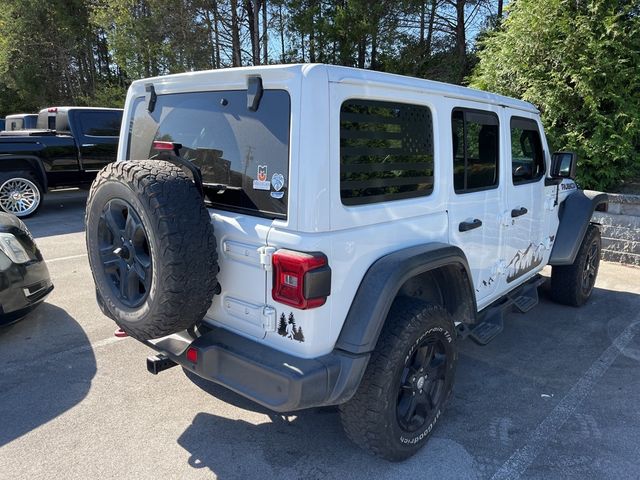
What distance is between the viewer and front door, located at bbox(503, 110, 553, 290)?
3.63 m

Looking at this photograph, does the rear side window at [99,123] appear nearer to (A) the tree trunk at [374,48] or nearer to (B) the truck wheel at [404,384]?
(A) the tree trunk at [374,48]

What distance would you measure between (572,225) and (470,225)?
7.00 feet

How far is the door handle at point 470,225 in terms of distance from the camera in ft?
9.81

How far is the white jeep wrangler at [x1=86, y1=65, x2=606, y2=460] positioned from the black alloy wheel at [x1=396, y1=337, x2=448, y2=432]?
0.01 meters

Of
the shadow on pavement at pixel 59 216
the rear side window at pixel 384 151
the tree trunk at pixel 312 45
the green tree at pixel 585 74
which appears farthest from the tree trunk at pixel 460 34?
the rear side window at pixel 384 151

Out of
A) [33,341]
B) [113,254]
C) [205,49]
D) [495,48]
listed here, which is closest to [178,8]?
[205,49]

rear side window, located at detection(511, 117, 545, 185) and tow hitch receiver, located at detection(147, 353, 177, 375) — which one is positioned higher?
A: rear side window, located at detection(511, 117, 545, 185)

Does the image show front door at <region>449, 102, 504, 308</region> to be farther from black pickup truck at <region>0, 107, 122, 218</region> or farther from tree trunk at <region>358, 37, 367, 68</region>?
tree trunk at <region>358, 37, 367, 68</region>

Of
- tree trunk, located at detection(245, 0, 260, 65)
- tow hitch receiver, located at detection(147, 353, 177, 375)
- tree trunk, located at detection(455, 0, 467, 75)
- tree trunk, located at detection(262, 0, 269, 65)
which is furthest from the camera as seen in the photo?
tree trunk, located at detection(262, 0, 269, 65)

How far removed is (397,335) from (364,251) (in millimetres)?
474

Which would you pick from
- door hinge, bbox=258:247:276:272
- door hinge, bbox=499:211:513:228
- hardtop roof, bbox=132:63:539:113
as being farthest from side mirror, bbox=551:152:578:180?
door hinge, bbox=258:247:276:272

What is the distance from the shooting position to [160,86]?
9.31ft

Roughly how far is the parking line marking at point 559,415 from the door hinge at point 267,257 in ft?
5.39

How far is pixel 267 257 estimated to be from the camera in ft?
7.28
